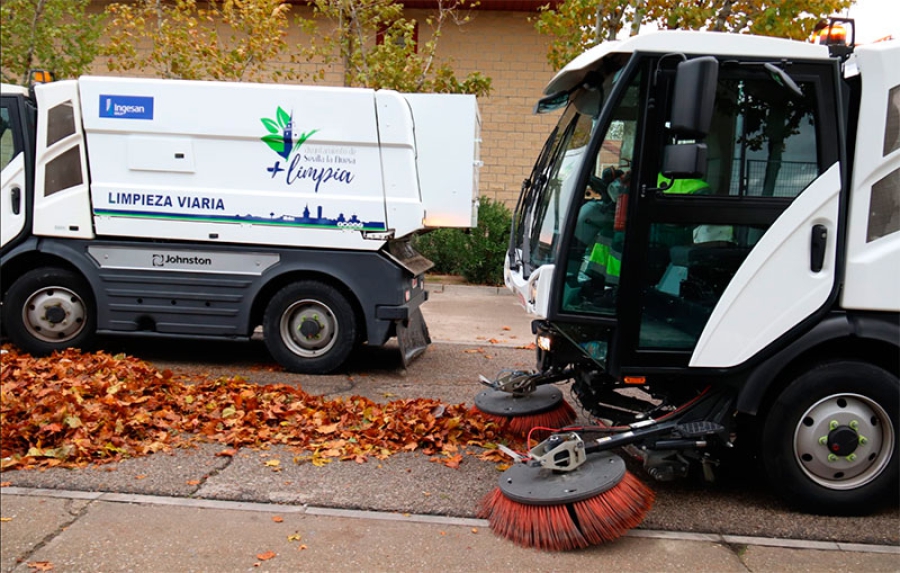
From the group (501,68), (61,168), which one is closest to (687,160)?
(61,168)

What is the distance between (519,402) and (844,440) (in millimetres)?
2095

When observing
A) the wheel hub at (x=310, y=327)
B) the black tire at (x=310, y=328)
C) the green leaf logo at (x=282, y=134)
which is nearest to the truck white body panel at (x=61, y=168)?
the green leaf logo at (x=282, y=134)

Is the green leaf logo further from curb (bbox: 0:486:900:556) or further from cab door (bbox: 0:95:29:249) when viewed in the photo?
curb (bbox: 0:486:900:556)

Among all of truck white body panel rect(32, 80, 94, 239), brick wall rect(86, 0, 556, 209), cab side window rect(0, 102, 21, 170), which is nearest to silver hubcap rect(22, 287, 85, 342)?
truck white body panel rect(32, 80, 94, 239)

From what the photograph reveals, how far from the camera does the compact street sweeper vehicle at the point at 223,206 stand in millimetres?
6812

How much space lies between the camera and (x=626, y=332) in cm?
411

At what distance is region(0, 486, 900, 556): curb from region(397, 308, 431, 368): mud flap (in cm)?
317

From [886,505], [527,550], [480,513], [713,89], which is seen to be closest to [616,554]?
[527,550]

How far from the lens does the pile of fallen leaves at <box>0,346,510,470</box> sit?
463 cm

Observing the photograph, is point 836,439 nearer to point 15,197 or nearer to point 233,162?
point 233,162

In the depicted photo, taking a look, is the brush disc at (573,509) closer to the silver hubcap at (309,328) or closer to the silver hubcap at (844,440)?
the silver hubcap at (844,440)

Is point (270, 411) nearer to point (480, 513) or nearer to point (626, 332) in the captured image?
point (480, 513)

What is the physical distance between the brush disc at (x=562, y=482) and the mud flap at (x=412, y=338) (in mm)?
3245

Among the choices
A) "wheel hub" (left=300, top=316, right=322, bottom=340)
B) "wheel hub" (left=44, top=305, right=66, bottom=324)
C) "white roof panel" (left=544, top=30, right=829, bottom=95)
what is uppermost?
"white roof panel" (left=544, top=30, right=829, bottom=95)
